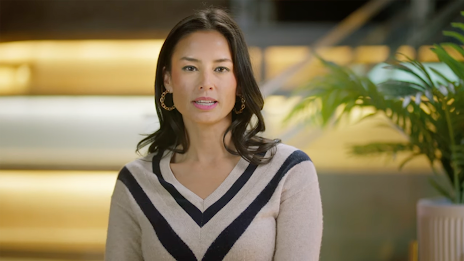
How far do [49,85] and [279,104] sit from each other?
1705 millimetres

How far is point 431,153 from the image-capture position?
Result: 95.7 inches

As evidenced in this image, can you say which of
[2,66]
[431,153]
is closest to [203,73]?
[431,153]

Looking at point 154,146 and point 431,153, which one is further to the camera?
point 431,153

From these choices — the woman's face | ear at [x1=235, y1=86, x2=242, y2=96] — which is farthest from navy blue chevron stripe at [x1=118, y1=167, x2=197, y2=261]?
ear at [x1=235, y1=86, x2=242, y2=96]

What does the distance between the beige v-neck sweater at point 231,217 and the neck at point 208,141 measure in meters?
0.08

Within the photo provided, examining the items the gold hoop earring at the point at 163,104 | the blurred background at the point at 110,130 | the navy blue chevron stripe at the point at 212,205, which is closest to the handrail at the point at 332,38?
the blurred background at the point at 110,130

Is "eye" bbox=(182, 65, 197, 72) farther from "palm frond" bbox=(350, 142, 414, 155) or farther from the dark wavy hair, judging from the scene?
"palm frond" bbox=(350, 142, 414, 155)

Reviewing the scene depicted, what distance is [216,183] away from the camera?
59.8 inches

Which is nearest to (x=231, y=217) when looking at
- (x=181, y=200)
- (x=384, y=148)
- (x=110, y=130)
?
(x=181, y=200)

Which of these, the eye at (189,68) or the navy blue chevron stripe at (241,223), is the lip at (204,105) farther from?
the navy blue chevron stripe at (241,223)

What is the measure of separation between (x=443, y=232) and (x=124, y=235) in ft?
4.71

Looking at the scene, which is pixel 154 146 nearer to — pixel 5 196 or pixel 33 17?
pixel 5 196

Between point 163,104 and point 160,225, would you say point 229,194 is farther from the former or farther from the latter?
point 163,104

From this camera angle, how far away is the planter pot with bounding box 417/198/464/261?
2.34 m
